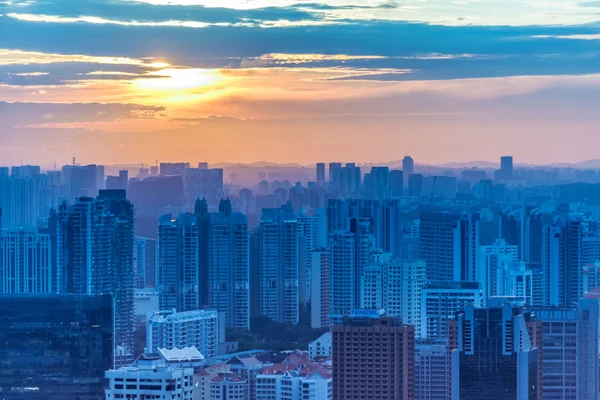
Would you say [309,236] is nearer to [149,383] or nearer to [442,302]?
[442,302]

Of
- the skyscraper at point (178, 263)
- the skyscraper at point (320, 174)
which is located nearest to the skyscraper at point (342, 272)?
the skyscraper at point (320, 174)

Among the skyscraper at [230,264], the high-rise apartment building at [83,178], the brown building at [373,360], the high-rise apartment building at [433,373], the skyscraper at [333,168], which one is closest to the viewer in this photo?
the high-rise apartment building at [433,373]

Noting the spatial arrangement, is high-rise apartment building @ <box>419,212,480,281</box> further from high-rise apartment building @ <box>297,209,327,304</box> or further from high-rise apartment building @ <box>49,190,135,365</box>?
high-rise apartment building @ <box>49,190,135,365</box>

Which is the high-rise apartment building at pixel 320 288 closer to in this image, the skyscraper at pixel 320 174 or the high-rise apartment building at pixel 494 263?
the skyscraper at pixel 320 174

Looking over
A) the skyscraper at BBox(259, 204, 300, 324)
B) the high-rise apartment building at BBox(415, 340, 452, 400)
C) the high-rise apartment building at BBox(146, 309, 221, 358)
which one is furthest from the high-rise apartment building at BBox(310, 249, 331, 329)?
the high-rise apartment building at BBox(415, 340, 452, 400)

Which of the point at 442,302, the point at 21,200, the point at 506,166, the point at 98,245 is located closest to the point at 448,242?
the point at 506,166

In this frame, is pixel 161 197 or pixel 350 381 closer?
pixel 350 381

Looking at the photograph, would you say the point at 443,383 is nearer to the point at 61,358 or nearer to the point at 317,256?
the point at 61,358

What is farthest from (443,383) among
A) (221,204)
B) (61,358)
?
(221,204)
